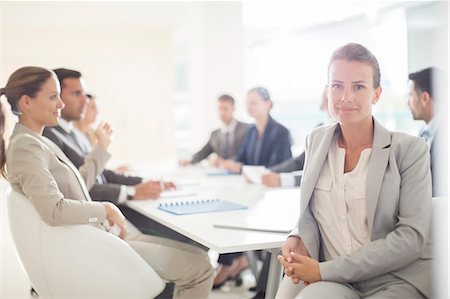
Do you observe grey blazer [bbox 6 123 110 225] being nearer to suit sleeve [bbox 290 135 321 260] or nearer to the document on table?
suit sleeve [bbox 290 135 321 260]

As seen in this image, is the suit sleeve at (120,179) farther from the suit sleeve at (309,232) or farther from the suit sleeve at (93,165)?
the suit sleeve at (309,232)

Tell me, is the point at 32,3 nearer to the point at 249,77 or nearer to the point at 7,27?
the point at 7,27

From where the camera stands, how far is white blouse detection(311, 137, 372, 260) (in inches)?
55.1

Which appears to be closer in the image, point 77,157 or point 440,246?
point 440,246

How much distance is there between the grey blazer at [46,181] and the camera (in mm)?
1612

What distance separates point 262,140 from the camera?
3.17m

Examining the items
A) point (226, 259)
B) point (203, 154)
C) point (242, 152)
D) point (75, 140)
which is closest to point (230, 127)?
point (203, 154)

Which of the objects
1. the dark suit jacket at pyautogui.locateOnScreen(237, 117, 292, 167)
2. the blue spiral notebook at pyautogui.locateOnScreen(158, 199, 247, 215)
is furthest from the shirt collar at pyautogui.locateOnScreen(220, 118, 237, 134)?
the blue spiral notebook at pyautogui.locateOnScreen(158, 199, 247, 215)

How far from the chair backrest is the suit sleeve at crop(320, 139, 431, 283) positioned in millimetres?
29

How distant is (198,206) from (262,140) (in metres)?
1.14

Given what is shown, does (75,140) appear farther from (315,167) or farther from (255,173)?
(315,167)

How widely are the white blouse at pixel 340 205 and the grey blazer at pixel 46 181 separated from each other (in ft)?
2.52

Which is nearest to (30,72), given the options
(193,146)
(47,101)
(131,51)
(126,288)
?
(47,101)

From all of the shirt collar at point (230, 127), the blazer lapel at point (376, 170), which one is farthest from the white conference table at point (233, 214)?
the shirt collar at point (230, 127)
